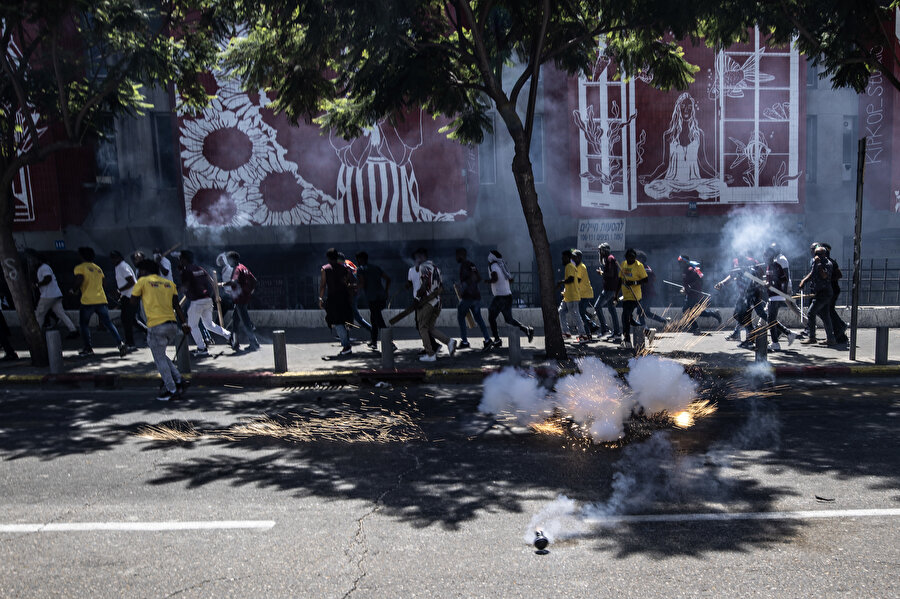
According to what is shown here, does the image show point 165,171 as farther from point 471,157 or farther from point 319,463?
point 319,463

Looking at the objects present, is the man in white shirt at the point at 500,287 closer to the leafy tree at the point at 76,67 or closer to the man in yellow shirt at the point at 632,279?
the man in yellow shirt at the point at 632,279

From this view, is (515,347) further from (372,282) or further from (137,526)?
(137,526)

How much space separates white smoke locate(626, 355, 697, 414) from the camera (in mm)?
6258

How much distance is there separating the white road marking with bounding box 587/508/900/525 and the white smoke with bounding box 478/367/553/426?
2292 mm

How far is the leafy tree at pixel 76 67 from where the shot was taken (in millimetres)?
9445

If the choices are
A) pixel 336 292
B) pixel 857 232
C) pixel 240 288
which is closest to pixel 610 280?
pixel 857 232

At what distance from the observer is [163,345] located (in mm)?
7840

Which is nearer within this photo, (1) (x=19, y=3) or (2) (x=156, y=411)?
(2) (x=156, y=411)

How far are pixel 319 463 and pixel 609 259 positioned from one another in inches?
296

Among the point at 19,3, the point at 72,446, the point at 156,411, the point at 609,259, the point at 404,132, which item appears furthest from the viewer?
the point at 404,132

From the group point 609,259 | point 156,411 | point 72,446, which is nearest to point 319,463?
point 72,446

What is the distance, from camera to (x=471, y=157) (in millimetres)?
17922

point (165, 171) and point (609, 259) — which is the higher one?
point (165, 171)

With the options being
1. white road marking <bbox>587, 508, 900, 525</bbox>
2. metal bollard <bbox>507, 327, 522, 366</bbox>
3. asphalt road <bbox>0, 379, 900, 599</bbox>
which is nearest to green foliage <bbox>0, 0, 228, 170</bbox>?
asphalt road <bbox>0, 379, 900, 599</bbox>
